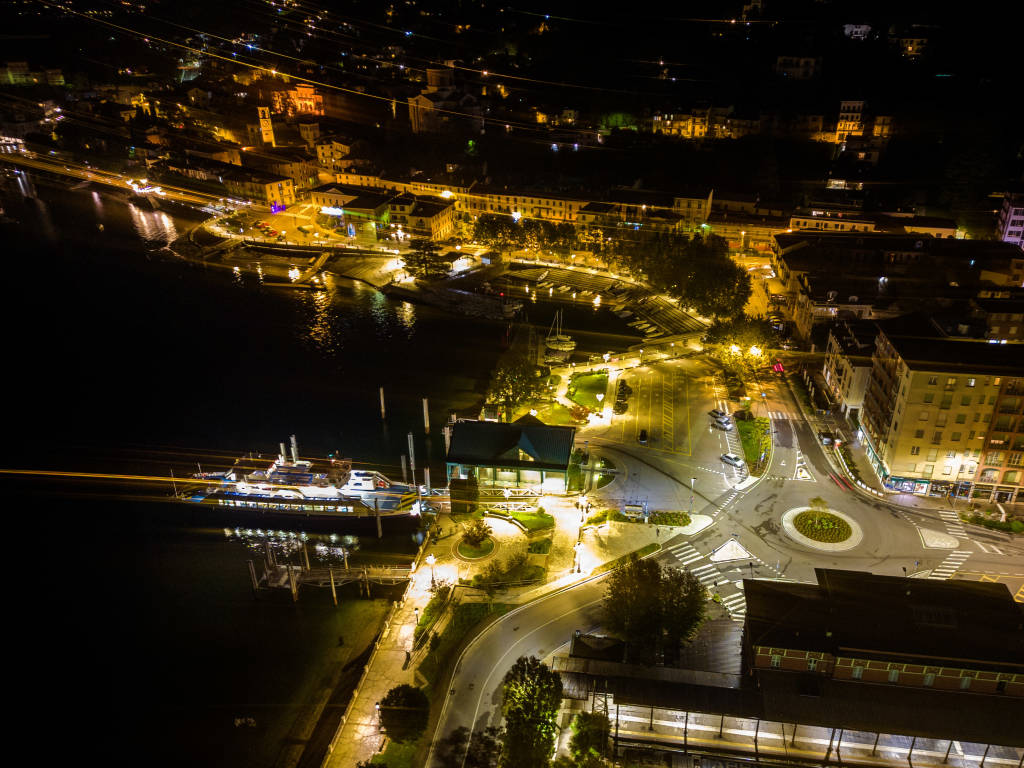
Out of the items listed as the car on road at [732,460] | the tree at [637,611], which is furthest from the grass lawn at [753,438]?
the tree at [637,611]

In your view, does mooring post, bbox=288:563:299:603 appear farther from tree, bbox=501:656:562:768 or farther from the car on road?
the car on road

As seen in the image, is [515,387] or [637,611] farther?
[515,387]

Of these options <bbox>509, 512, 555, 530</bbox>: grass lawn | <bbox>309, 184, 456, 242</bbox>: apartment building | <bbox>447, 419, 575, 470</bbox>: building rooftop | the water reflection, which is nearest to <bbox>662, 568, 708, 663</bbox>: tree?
<bbox>509, 512, 555, 530</bbox>: grass lawn

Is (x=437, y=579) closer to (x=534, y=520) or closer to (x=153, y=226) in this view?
(x=534, y=520)

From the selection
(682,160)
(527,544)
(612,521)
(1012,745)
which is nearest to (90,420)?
(527,544)

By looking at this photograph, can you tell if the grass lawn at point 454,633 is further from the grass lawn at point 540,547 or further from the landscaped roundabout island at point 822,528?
the landscaped roundabout island at point 822,528

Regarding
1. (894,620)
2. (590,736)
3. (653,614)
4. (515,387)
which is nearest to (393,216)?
(515,387)
